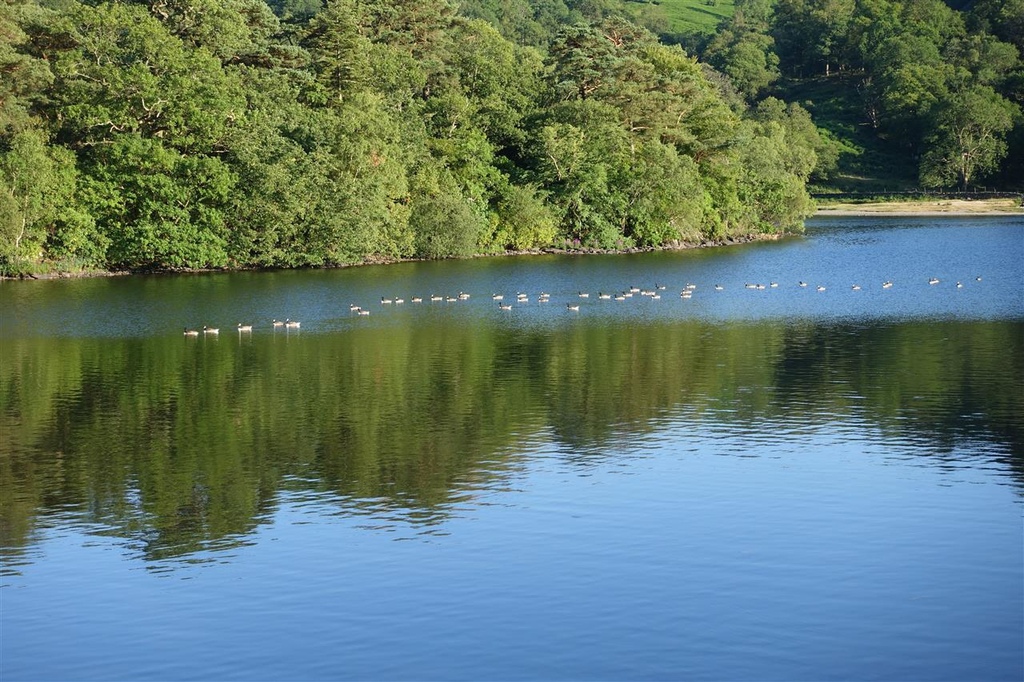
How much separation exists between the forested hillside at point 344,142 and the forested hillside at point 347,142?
0.52 ft

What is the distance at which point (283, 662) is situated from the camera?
1880 centimetres

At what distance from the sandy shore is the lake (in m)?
88.1

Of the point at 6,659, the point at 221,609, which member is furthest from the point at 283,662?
the point at 6,659

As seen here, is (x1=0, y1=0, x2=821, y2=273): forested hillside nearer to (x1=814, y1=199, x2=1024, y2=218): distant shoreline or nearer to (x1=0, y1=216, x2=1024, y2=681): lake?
(x1=0, y1=216, x2=1024, y2=681): lake

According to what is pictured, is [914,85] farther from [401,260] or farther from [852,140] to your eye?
[401,260]

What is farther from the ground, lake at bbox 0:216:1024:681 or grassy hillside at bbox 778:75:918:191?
grassy hillside at bbox 778:75:918:191

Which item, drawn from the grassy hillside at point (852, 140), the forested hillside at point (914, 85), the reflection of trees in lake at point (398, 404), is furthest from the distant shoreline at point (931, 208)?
the reflection of trees in lake at point (398, 404)

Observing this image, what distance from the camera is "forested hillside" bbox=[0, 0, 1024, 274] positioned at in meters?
77.5

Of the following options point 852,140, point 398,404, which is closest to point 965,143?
point 852,140

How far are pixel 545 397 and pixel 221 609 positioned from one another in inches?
754

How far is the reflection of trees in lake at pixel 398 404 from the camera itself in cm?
2834

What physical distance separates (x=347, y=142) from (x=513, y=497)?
5854cm

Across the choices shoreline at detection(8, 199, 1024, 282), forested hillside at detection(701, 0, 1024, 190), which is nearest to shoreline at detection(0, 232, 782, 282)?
shoreline at detection(8, 199, 1024, 282)

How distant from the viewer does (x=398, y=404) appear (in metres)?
38.3
